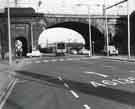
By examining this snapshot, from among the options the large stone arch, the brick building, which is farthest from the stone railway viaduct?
the large stone arch

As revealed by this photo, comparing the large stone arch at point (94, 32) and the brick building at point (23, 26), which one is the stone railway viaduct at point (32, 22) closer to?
the brick building at point (23, 26)

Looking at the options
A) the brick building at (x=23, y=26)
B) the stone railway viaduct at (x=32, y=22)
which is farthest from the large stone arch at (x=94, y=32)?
the brick building at (x=23, y=26)

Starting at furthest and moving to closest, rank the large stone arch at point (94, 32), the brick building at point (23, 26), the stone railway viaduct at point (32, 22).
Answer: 1. the large stone arch at point (94, 32)
2. the stone railway viaduct at point (32, 22)
3. the brick building at point (23, 26)

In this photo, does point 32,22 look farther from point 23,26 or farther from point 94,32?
point 94,32

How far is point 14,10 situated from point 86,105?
62574 millimetres

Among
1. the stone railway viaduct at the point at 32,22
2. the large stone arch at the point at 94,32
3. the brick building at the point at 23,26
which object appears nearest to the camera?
the brick building at the point at 23,26

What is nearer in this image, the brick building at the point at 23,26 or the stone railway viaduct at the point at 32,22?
the brick building at the point at 23,26

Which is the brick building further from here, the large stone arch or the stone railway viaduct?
the large stone arch

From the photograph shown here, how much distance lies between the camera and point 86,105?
9648 mm

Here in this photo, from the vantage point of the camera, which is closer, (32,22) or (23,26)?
(32,22)

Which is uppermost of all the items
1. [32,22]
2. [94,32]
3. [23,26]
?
[32,22]

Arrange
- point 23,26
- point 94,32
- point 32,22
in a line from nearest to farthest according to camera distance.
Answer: point 32,22, point 23,26, point 94,32

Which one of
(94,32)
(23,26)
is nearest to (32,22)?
(23,26)

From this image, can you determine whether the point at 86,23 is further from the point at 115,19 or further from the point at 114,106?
the point at 114,106
